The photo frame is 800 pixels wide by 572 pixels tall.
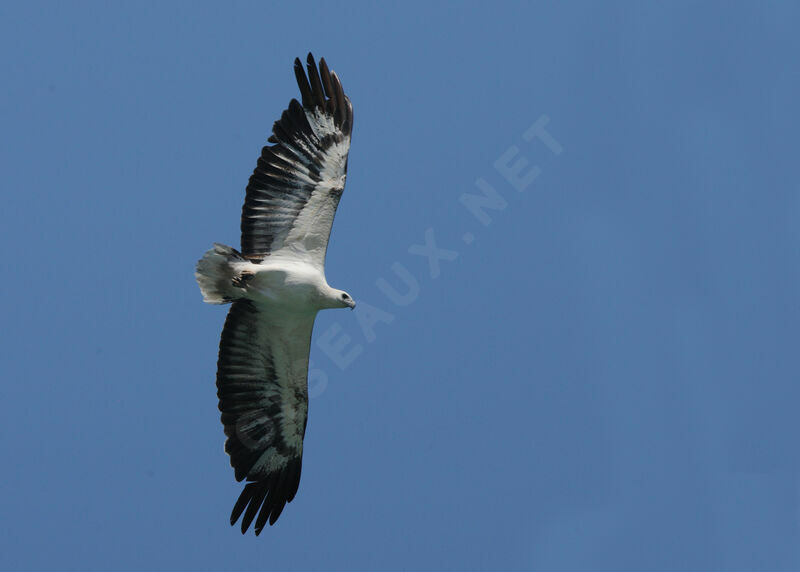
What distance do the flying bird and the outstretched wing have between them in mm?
12

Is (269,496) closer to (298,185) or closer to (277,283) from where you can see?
(277,283)

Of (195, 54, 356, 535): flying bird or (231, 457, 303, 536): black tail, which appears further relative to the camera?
(231, 457, 303, 536): black tail

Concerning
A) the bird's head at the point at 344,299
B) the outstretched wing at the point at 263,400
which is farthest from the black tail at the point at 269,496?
the bird's head at the point at 344,299

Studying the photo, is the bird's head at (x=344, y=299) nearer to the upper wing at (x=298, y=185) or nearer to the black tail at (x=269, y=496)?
the upper wing at (x=298, y=185)

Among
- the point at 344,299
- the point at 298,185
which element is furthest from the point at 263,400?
the point at 298,185

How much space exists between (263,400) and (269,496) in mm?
1177

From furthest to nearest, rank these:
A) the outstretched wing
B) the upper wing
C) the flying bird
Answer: the outstretched wing → the upper wing → the flying bird

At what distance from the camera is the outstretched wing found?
10.7 metres

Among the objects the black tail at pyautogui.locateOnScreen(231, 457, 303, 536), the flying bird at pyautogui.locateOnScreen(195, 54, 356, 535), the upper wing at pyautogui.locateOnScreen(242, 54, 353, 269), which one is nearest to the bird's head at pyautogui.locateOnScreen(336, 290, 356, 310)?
the flying bird at pyautogui.locateOnScreen(195, 54, 356, 535)

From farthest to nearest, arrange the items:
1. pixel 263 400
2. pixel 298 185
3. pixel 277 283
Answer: pixel 263 400, pixel 298 185, pixel 277 283

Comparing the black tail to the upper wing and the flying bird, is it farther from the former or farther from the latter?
the upper wing

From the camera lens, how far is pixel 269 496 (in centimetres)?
1097

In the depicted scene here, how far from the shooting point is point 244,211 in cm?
1062

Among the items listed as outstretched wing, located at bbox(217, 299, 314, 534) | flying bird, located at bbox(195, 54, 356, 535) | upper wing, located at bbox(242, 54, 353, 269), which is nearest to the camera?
flying bird, located at bbox(195, 54, 356, 535)
